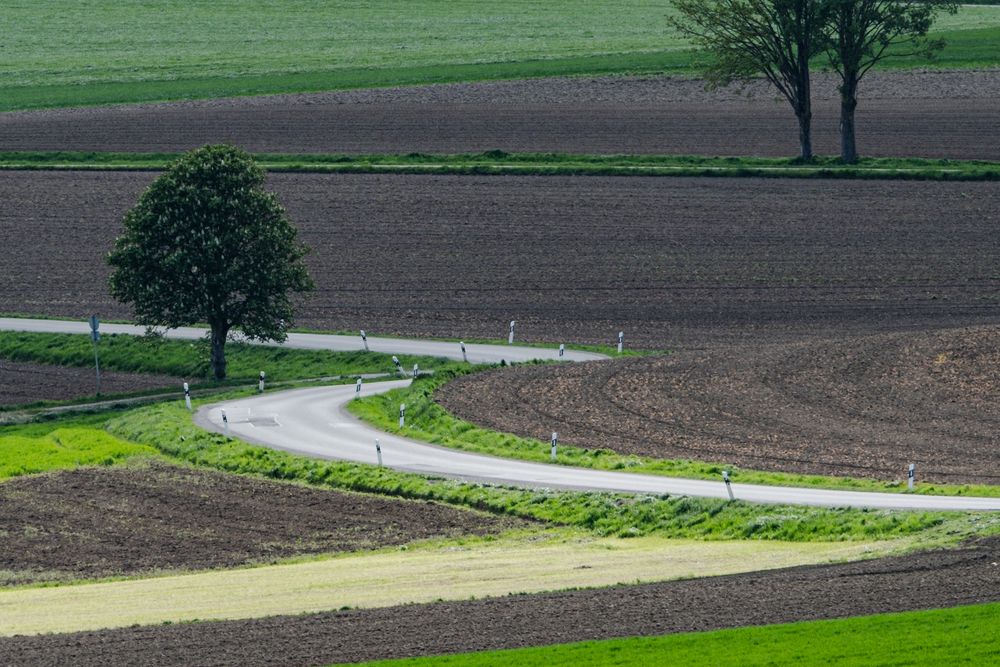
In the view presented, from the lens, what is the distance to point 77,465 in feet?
143

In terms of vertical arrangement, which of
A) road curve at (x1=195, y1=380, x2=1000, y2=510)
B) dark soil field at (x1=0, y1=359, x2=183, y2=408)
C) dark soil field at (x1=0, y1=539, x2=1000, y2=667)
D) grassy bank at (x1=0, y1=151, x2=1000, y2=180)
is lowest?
dark soil field at (x1=0, y1=359, x2=183, y2=408)

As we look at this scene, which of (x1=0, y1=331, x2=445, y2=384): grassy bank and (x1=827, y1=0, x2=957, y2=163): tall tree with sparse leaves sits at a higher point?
(x1=827, y1=0, x2=957, y2=163): tall tree with sparse leaves

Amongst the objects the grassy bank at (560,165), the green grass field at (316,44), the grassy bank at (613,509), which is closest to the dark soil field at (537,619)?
the grassy bank at (613,509)

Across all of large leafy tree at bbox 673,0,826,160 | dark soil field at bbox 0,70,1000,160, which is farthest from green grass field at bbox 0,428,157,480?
large leafy tree at bbox 673,0,826,160

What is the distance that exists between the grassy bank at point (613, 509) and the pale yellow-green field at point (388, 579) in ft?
2.63

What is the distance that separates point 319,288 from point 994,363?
33.3 meters

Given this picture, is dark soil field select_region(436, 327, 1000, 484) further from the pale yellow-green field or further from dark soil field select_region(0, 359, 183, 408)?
dark soil field select_region(0, 359, 183, 408)

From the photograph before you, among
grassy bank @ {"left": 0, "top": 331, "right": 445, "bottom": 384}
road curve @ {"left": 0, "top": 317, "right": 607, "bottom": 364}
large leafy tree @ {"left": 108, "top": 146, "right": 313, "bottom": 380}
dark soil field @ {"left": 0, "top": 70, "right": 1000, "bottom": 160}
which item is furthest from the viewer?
dark soil field @ {"left": 0, "top": 70, "right": 1000, "bottom": 160}

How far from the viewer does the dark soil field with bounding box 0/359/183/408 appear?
5988 centimetres

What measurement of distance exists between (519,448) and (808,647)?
67.3 ft

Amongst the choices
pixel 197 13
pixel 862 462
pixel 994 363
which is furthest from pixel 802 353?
pixel 197 13

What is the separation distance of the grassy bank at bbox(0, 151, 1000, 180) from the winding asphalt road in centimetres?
2323

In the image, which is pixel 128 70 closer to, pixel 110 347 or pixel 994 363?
pixel 110 347

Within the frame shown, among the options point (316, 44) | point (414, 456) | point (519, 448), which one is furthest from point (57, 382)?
point (316, 44)
